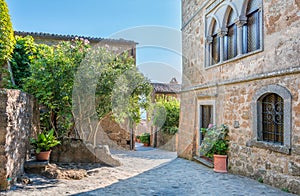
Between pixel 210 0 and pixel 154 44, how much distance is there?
9.16ft

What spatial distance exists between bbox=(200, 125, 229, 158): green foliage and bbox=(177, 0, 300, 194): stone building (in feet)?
0.68

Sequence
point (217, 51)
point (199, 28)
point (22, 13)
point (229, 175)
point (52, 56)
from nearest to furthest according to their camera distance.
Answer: point (229, 175) < point (52, 56) < point (217, 51) < point (199, 28) < point (22, 13)

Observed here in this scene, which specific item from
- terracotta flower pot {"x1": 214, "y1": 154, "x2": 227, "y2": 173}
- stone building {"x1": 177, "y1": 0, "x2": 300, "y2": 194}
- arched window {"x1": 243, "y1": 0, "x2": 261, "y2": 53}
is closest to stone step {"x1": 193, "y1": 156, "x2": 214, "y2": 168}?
terracotta flower pot {"x1": 214, "y1": 154, "x2": 227, "y2": 173}

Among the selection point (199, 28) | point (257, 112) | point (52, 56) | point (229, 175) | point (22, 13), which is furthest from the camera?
point (22, 13)

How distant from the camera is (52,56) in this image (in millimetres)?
6371

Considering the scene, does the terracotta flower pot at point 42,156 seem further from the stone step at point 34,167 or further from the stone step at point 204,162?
the stone step at point 204,162

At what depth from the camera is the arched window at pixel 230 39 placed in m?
6.41

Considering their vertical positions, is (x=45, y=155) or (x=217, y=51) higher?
(x=217, y=51)

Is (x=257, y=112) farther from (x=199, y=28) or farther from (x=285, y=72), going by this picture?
(x=199, y=28)

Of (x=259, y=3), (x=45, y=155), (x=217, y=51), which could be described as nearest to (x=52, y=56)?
(x=45, y=155)

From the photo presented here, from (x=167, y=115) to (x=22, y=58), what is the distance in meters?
8.14

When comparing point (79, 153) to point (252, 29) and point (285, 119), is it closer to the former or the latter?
point (285, 119)

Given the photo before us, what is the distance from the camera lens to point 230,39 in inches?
264

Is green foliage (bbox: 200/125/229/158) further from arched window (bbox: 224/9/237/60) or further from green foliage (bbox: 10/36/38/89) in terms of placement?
green foliage (bbox: 10/36/38/89)
